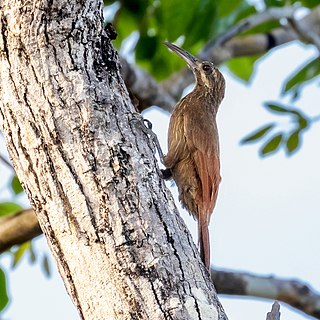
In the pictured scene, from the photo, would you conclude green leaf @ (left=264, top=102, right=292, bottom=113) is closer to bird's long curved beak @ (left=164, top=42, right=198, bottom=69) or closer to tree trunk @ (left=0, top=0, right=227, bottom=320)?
bird's long curved beak @ (left=164, top=42, right=198, bottom=69)

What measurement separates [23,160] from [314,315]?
9.18 feet

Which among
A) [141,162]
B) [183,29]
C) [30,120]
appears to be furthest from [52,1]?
[183,29]

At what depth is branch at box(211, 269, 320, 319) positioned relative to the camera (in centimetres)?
512

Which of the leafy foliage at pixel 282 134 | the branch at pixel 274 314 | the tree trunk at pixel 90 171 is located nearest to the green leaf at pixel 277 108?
the leafy foliage at pixel 282 134

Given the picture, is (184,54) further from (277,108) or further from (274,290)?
(274,290)

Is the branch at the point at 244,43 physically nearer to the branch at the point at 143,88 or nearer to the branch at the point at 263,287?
the branch at the point at 143,88

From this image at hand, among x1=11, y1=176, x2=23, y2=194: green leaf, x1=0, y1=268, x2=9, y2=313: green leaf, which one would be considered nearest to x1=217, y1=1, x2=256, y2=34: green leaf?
x1=11, y1=176, x2=23, y2=194: green leaf

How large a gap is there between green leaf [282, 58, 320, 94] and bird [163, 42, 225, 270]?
567mm

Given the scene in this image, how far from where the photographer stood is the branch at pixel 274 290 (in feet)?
16.8

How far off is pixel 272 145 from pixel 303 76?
466 mm

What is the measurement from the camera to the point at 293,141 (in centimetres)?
545

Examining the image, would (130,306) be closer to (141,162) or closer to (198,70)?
(141,162)

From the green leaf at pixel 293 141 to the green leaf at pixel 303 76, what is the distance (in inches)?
10.3

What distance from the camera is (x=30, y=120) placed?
3.00 metres
